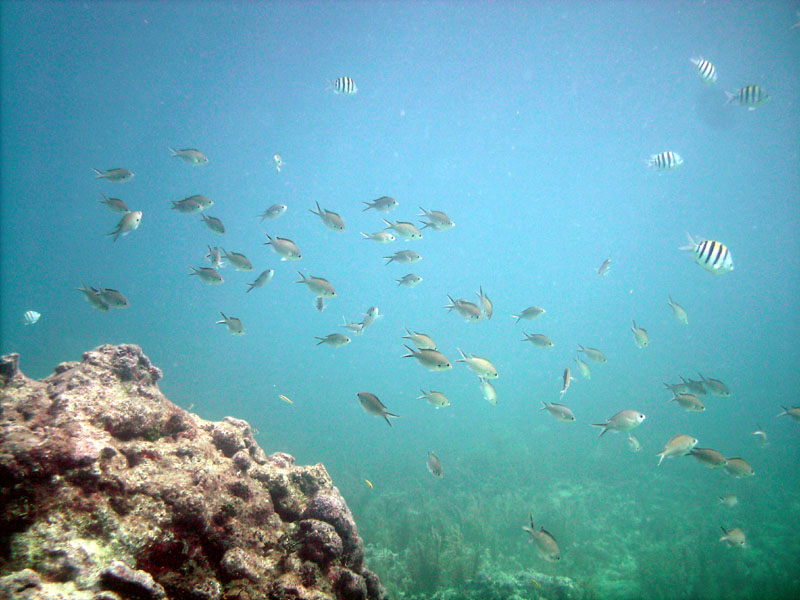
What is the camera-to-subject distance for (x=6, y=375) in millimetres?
3748

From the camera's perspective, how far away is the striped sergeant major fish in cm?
499

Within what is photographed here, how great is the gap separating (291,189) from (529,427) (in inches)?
2155

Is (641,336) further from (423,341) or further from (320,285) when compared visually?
(320,285)

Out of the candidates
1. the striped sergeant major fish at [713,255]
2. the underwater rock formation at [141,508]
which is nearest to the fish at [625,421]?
the striped sergeant major fish at [713,255]

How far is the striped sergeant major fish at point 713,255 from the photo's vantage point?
4.99 meters

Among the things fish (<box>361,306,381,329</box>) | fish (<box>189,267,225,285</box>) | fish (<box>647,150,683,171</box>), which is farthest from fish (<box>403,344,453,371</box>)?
fish (<box>647,150,683,171</box>)

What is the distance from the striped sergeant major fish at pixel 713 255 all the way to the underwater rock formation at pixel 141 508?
6.64 metres

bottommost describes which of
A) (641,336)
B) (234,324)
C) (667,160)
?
(234,324)

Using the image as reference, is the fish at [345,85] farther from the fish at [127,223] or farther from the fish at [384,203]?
the fish at [127,223]

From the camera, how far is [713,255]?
5.05m

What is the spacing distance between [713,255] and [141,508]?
313 inches

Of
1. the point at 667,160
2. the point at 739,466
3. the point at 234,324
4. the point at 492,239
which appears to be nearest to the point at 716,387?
the point at 739,466

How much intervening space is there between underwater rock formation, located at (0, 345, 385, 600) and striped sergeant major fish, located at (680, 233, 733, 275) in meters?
6.64

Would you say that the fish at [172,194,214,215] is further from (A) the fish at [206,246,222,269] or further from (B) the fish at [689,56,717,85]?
(B) the fish at [689,56,717,85]
